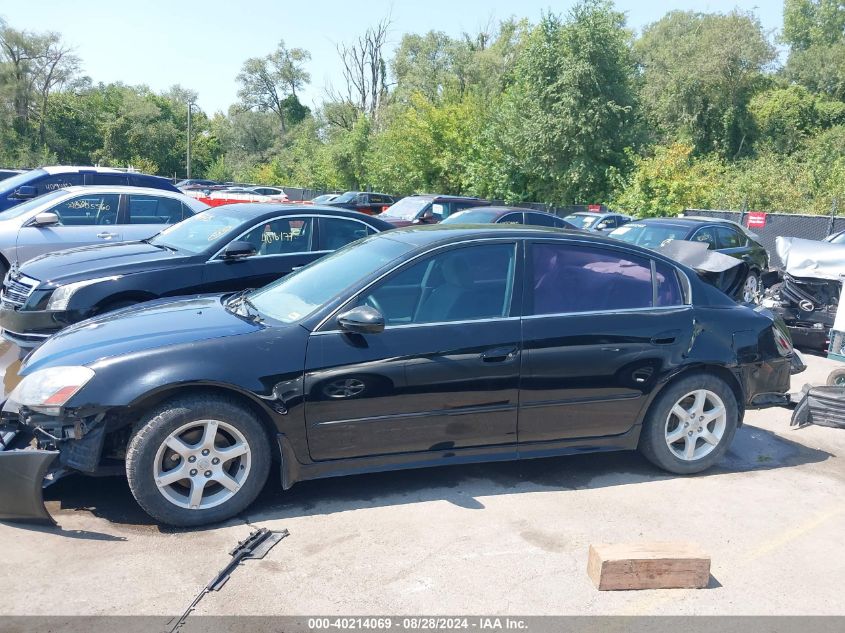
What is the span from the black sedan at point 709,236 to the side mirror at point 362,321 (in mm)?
8805

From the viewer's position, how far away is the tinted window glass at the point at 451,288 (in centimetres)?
460

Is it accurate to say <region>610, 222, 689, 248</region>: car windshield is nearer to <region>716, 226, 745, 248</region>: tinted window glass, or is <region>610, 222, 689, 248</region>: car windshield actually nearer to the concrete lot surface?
<region>716, 226, 745, 248</region>: tinted window glass

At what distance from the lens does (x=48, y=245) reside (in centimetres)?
973

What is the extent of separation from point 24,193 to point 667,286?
32.0 ft

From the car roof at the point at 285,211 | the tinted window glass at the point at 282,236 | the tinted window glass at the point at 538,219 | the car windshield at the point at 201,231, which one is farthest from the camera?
the tinted window glass at the point at 538,219

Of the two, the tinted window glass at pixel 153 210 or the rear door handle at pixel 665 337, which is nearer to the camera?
the rear door handle at pixel 665 337

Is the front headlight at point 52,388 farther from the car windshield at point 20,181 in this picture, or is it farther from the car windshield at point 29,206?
the car windshield at point 20,181

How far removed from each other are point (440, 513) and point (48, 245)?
7.50 m

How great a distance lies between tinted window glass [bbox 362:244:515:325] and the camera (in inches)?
181

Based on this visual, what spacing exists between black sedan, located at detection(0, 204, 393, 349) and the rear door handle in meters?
3.99

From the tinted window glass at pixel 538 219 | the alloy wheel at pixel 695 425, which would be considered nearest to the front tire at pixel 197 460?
the alloy wheel at pixel 695 425

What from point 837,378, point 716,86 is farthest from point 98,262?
point 716,86

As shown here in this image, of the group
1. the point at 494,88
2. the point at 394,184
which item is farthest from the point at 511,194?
the point at 494,88

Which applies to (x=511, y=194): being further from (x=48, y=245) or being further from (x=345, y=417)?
(x=345, y=417)
